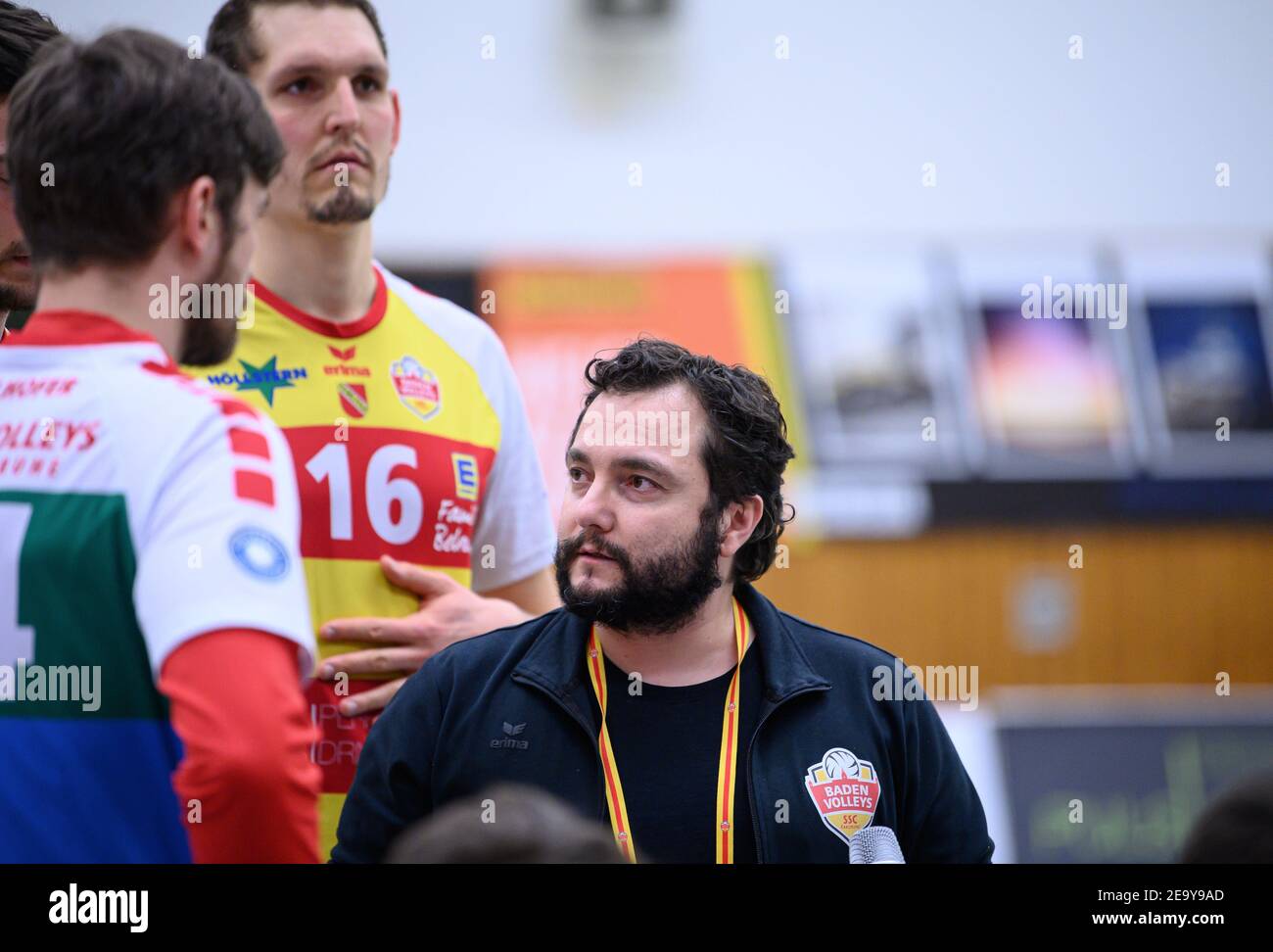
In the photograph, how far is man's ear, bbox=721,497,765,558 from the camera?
2.39 metres

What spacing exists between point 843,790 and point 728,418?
675 millimetres

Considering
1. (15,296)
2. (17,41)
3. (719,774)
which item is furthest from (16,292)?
(719,774)

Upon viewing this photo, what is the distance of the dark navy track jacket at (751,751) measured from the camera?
6.69 feet

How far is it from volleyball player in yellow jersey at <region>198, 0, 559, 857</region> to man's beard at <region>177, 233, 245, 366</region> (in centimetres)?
49

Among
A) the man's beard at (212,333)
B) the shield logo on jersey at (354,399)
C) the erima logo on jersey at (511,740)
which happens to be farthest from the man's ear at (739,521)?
the man's beard at (212,333)

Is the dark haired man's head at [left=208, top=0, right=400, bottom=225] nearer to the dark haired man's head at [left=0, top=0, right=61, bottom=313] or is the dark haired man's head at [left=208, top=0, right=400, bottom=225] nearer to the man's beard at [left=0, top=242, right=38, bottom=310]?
the dark haired man's head at [left=0, top=0, right=61, bottom=313]

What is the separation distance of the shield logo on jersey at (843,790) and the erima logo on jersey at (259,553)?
919mm

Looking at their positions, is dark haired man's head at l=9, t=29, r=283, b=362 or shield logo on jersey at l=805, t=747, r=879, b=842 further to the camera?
shield logo on jersey at l=805, t=747, r=879, b=842

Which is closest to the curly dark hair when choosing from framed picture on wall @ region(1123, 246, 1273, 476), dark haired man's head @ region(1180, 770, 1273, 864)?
dark haired man's head @ region(1180, 770, 1273, 864)

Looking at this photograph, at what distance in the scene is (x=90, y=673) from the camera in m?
1.53

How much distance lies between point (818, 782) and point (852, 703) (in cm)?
16

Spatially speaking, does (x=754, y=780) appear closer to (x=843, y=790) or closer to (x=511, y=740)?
(x=843, y=790)

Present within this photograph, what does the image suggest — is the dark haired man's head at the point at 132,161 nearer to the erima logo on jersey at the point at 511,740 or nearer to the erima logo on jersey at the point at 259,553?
the erima logo on jersey at the point at 259,553
